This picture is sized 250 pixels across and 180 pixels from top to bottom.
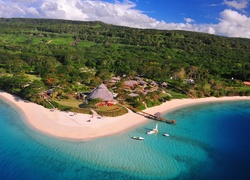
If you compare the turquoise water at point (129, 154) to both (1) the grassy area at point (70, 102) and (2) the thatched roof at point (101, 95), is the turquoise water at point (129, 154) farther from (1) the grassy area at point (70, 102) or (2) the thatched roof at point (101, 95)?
(2) the thatched roof at point (101, 95)

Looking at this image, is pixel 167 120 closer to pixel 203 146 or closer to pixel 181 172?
pixel 203 146

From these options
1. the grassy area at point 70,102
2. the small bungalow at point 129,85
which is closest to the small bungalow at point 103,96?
the grassy area at point 70,102

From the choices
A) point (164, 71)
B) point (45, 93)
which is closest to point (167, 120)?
point (45, 93)

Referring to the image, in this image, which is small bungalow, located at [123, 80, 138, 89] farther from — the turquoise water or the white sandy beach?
the turquoise water

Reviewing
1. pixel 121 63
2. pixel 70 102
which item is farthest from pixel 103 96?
pixel 121 63

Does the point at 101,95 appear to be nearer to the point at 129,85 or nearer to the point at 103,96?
the point at 103,96

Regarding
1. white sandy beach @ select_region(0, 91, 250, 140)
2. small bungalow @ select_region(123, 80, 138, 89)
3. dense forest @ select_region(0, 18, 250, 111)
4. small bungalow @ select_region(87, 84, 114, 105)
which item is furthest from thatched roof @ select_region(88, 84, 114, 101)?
small bungalow @ select_region(123, 80, 138, 89)
